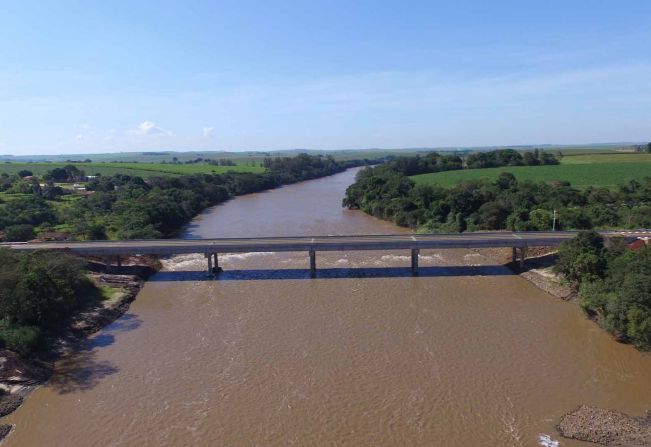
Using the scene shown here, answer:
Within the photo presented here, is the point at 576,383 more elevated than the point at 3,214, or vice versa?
the point at 3,214

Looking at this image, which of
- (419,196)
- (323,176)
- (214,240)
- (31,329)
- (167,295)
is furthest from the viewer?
(323,176)

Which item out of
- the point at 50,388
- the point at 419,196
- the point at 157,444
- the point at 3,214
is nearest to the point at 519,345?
the point at 157,444

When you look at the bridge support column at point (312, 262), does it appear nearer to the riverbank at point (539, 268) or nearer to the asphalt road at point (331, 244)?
the asphalt road at point (331, 244)

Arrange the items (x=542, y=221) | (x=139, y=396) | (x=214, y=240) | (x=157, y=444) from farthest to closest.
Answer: (x=542, y=221) → (x=214, y=240) → (x=139, y=396) → (x=157, y=444)

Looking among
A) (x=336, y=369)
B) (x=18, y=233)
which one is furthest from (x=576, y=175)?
(x=18, y=233)

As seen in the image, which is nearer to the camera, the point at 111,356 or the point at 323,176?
the point at 111,356

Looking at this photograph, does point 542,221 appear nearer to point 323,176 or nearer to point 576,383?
point 576,383

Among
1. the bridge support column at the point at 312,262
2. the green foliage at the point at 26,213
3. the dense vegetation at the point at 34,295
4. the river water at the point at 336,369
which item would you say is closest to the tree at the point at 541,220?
the river water at the point at 336,369
